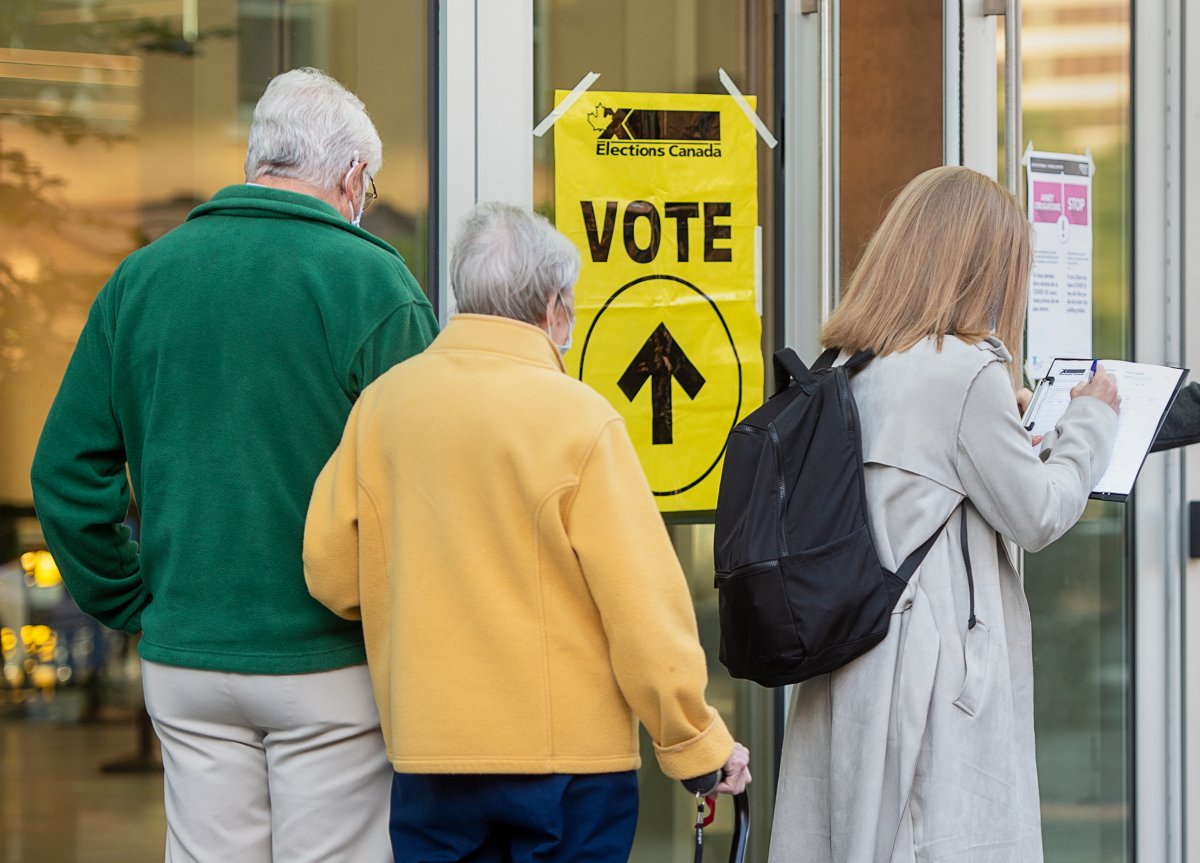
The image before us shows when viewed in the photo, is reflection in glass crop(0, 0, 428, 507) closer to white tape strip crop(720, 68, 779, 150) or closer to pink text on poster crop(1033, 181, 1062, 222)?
white tape strip crop(720, 68, 779, 150)

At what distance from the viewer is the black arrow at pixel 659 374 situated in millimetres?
3701

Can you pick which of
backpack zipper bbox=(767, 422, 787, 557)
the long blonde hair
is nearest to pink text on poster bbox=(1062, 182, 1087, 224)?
the long blonde hair

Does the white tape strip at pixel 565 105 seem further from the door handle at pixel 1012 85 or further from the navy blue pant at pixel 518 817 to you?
the navy blue pant at pixel 518 817

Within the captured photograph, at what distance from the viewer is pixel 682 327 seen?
374 centimetres

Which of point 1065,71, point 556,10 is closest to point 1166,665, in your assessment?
point 1065,71

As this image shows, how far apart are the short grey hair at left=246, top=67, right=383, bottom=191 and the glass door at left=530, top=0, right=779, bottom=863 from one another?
1074 millimetres

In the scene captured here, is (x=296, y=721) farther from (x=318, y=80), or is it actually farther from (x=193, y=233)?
(x=318, y=80)

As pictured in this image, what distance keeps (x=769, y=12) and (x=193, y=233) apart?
1.96 m

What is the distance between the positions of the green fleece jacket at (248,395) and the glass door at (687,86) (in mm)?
1227

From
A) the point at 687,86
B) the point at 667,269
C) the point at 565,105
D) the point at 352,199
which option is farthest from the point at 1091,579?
the point at 352,199

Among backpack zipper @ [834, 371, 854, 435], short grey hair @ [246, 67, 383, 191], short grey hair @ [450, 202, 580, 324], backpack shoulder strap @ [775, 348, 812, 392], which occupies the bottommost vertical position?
backpack zipper @ [834, 371, 854, 435]

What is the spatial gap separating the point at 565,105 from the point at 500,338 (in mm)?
1489

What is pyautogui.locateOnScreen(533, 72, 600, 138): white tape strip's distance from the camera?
11.8 ft

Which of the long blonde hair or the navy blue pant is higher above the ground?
the long blonde hair
